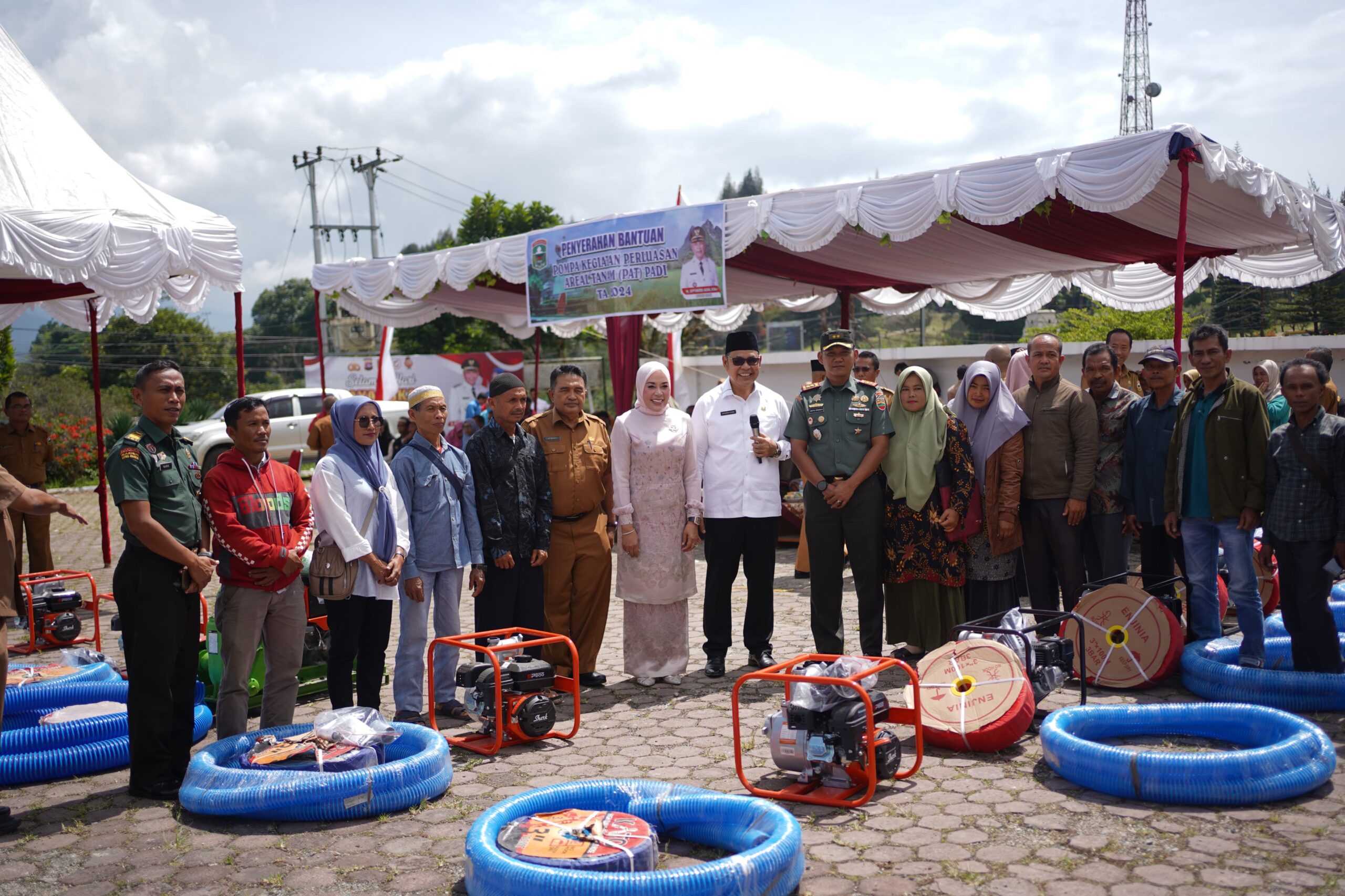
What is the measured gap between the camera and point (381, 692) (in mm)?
6012

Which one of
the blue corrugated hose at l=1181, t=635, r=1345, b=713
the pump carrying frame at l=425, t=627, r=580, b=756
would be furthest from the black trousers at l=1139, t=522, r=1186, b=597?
the pump carrying frame at l=425, t=627, r=580, b=756

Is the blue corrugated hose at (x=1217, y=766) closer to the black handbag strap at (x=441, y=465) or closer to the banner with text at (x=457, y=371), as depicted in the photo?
the black handbag strap at (x=441, y=465)

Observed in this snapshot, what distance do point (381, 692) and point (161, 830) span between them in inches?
81.0

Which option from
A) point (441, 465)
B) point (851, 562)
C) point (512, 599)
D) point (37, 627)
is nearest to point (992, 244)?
point (851, 562)

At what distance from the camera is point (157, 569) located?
4180 mm

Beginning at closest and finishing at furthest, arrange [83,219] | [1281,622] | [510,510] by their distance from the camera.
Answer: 1. [510,510]
2. [1281,622]
3. [83,219]

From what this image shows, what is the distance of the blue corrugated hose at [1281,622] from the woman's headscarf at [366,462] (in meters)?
4.95

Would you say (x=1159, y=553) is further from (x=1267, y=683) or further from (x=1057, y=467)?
(x=1267, y=683)

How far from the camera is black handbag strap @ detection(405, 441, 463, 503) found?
208 inches

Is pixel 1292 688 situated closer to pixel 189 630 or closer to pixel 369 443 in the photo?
pixel 369 443

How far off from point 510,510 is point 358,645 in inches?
40.9

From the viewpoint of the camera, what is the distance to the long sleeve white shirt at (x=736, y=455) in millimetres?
6031

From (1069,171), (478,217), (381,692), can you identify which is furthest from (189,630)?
(478,217)

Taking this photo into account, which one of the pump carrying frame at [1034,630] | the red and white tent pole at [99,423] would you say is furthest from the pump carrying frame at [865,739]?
the red and white tent pole at [99,423]
